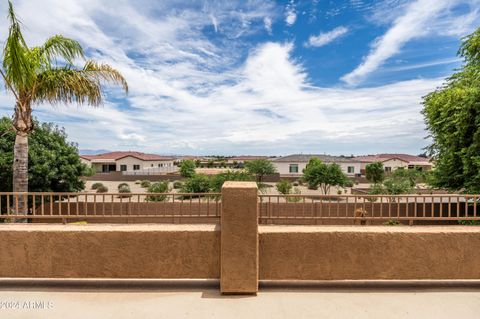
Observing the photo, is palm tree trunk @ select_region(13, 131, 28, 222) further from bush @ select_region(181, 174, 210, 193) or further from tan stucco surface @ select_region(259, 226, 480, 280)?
bush @ select_region(181, 174, 210, 193)

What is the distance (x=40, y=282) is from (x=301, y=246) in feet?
11.5

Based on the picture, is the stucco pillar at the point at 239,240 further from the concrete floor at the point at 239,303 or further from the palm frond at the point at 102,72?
the palm frond at the point at 102,72

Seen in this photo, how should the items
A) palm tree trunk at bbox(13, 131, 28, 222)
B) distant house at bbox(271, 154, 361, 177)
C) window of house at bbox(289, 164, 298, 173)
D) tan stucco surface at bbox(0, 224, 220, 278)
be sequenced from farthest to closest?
window of house at bbox(289, 164, 298, 173) → distant house at bbox(271, 154, 361, 177) → palm tree trunk at bbox(13, 131, 28, 222) → tan stucco surface at bbox(0, 224, 220, 278)

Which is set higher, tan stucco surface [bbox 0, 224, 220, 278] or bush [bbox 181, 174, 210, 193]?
tan stucco surface [bbox 0, 224, 220, 278]

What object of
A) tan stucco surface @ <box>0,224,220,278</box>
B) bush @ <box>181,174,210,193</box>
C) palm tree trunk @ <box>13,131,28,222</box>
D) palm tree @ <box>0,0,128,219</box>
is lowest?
bush @ <box>181,174,210,193</box>

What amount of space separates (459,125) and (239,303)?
9.92 m

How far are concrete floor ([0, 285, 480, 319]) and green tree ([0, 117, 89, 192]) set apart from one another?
9.60 m

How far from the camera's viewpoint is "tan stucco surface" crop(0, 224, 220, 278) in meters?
3.42

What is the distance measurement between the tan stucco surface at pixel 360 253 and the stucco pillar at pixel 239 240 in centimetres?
23

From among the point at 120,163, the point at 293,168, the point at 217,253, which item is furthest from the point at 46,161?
the point at 120,163

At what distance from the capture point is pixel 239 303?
3.16 m

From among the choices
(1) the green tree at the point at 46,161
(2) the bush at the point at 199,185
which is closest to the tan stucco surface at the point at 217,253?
(1) the green tree at the point at 46,161

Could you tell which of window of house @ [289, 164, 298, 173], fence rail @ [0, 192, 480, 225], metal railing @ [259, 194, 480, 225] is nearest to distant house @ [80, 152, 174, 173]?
window of house @ [289, 164, 298, 173]

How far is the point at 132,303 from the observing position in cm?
317
